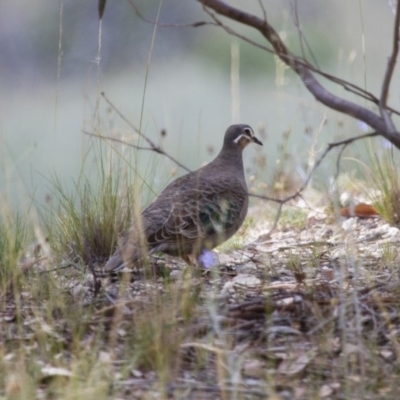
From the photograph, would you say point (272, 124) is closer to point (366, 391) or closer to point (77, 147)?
point (77, 147)

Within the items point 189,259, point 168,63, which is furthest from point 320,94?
point 168,63

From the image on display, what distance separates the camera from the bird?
5078 mm

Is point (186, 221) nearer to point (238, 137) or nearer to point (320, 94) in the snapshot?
point (238, 137)

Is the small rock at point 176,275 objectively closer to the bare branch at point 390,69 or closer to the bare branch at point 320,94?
the bare branch at point 320,94

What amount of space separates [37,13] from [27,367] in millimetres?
15212

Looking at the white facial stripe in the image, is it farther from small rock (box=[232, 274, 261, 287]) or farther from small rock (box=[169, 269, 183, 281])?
small rock (box=[232, 274, 261, 287])

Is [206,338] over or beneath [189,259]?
beneath

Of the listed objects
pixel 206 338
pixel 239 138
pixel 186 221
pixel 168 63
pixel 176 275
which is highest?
pixel 168 63

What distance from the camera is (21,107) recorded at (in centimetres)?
1495

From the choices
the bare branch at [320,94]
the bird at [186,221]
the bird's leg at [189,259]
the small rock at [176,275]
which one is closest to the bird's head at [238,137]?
the bird at [186,221]

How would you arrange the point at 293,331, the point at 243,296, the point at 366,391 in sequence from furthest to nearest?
the point at 243,296
the point at 293,331
the point at 366,391

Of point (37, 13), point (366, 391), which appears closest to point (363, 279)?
point (366, 391)

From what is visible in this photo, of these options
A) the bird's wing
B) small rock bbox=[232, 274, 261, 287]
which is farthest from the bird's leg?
small rock bbox=[232, 274, 261, 287]

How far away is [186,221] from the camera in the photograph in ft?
17.7
